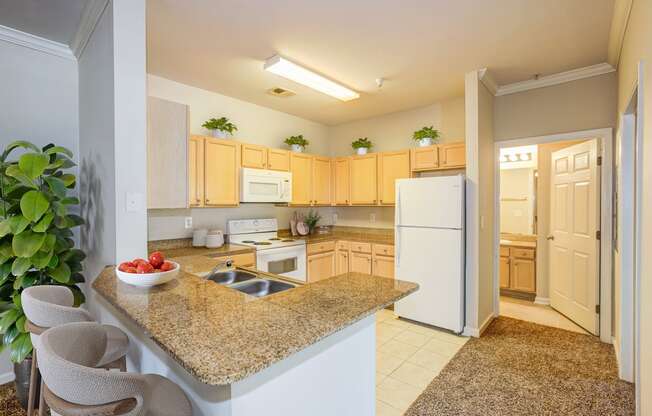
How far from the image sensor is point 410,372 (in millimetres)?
2549

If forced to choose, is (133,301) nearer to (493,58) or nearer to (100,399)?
(100,399)

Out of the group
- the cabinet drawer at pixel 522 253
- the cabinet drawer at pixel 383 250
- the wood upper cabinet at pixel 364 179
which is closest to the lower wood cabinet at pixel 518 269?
the cabinet drawer at pixel 522 253

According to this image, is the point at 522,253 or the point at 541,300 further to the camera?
the point at 522,253

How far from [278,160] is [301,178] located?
1.59 feet

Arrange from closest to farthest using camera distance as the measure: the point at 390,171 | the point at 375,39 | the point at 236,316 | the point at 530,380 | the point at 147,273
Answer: the point at 236,316
the point at 147,273
the point at 530,380
the point at 375,39
the point at 390,171

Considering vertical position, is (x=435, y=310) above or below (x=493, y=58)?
below

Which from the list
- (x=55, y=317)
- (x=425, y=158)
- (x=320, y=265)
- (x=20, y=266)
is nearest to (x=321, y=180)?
(x=320, y=265)

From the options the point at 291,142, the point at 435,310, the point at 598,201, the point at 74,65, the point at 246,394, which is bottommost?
the point at 435,310

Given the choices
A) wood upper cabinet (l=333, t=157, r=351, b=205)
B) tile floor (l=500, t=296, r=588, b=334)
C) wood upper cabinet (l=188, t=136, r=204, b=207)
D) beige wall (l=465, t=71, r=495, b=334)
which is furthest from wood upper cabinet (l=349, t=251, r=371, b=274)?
wood upper cabinet (l=188, t=136, r=204, b=207)

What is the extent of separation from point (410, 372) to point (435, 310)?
972 millimetres

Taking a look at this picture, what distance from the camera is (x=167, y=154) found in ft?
9.57

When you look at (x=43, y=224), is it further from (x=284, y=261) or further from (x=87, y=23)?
(x=284, y=261)

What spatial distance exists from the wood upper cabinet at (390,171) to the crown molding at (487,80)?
116 cm

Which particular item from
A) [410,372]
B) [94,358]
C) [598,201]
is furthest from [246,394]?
[598,201]
